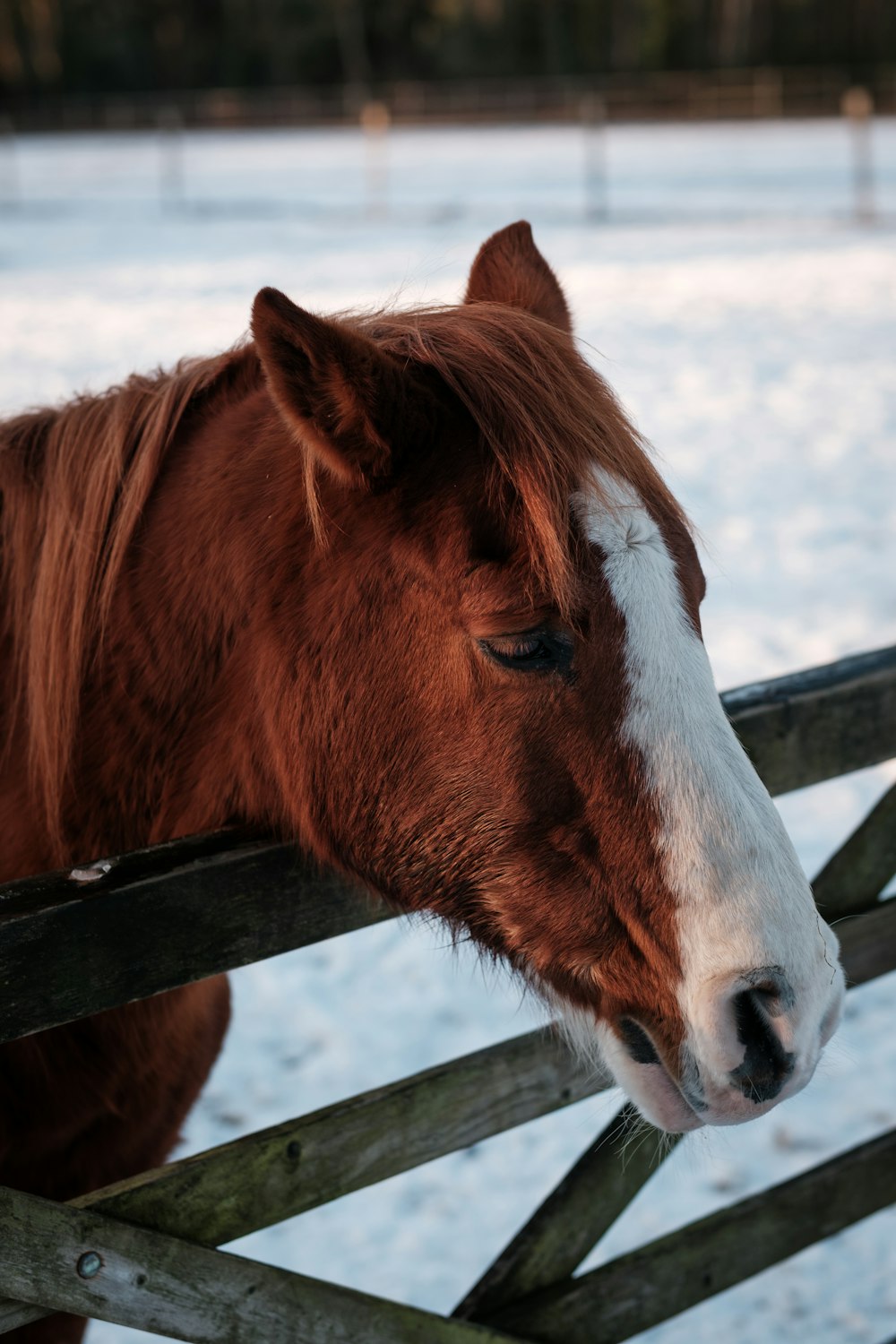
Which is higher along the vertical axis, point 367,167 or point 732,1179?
point 367,167

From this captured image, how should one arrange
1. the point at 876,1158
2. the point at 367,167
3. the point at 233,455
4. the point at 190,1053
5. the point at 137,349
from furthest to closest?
the point at 367,167, the point at 137,349, the point at 876,1158, the point at 190,1053, the point at 233,455

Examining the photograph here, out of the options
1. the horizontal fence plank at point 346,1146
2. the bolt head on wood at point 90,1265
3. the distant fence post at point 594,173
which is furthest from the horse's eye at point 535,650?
the distant fence post at point 594,173

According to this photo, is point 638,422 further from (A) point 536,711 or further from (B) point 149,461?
(A) point 536,711

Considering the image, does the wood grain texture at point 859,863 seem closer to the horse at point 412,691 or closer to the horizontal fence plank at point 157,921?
the horse at point 412,691

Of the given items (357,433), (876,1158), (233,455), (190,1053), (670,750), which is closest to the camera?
(670,750)

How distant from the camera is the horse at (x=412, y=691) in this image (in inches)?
61.2

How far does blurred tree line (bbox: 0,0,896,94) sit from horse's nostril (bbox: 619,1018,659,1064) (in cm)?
5221

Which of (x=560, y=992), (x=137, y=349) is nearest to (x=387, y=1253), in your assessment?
(x=560, y=992)

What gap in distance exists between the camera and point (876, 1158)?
2.70 m

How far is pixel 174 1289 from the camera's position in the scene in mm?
1694

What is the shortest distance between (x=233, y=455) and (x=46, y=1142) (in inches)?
45.7

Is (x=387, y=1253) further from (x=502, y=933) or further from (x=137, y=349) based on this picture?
(x=137, y=349)

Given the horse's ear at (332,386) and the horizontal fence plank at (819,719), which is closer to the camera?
the horse's ear at (332,386)

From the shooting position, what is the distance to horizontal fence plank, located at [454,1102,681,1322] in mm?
2239
